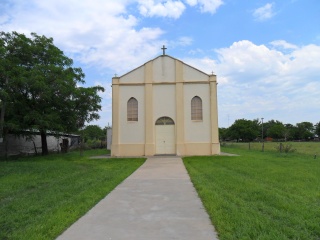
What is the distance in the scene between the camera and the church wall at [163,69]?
88.2 feet

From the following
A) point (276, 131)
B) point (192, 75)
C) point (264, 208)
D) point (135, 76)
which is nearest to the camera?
point (264, 208)

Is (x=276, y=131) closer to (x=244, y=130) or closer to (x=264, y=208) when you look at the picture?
(x=244, y=130)

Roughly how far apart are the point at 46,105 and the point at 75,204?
54.9 ft

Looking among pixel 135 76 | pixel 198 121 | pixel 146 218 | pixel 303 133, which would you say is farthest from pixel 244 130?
pixel 146 218

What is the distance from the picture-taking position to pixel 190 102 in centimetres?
2677

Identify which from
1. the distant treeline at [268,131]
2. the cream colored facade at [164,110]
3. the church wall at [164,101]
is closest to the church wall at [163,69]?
the cream colored facade at [164,110]

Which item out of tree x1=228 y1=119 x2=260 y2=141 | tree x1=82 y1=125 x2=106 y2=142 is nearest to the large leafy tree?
tree x1=82 y1=125 x2=106 y2=142

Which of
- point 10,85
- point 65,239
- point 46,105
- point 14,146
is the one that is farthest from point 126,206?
point 14,146

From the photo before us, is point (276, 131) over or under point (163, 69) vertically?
under

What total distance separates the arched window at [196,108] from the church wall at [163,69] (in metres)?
2.41

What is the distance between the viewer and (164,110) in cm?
2672

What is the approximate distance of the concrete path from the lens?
506 cm

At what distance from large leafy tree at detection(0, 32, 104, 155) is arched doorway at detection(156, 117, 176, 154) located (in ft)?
17.4

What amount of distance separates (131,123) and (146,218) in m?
20.8
